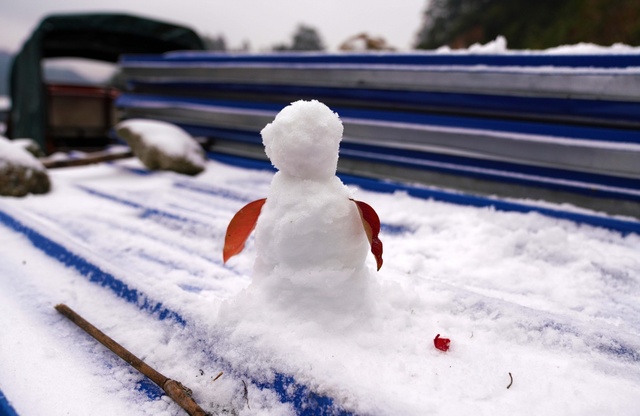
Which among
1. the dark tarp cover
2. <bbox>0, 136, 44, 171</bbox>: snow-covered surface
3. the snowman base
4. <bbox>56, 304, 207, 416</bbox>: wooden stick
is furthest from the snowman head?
the dark tarp cover

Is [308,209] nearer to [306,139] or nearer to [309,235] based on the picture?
[309,235]

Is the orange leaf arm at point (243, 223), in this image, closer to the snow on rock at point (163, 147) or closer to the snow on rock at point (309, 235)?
the snow on rock at point (309, 235)

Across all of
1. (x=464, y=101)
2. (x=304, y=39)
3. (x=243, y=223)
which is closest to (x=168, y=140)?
(x=464, y=101)

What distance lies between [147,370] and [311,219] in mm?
669

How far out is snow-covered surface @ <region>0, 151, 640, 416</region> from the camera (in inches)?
44.2

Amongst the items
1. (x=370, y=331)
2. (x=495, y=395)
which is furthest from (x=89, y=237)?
(x=495, y=395)

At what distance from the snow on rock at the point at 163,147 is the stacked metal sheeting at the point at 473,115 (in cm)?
49

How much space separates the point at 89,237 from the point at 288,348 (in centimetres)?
173

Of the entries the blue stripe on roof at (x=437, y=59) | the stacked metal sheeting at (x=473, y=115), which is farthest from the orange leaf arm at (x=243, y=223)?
the blue stripe on roof at (x=437, y=59)

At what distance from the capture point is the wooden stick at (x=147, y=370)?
3.77ft

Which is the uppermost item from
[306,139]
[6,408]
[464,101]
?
[464,101]

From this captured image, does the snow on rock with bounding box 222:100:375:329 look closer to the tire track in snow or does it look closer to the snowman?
the snowman

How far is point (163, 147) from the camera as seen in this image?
12.6ft

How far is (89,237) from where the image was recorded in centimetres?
240
